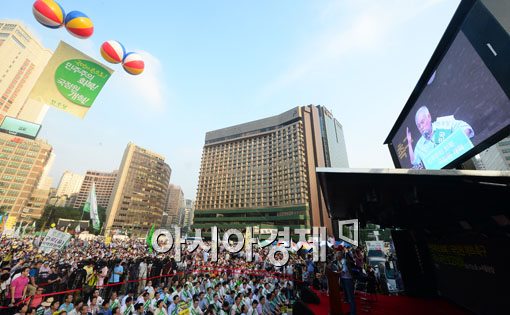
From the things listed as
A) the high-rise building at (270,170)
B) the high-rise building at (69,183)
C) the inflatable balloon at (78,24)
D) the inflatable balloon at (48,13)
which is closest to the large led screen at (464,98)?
the inflatable balloon at (78,24)

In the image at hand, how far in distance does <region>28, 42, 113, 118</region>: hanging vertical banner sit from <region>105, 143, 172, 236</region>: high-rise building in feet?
390

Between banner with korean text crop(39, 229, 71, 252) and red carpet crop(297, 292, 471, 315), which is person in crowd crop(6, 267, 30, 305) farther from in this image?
red carpet crop(297, 292, 471, 315)

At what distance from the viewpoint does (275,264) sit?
62.1 feet

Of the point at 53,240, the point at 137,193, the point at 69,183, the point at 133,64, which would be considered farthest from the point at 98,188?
the point at 133,64

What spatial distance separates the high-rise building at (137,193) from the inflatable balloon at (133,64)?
→ 389 ft

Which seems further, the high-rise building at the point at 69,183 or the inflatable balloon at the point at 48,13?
the high-rise building at the point at 69,183

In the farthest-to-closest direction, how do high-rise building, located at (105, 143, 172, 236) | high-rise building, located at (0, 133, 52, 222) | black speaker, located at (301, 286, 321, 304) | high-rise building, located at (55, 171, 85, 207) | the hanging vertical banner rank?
high-rise building, located at (55, 171, 85, 207) < high-rise building, located at (105, 143, 172, 236) < high-rise building, located at (0, 133, 52, 222) < black speaker, located at (301, 286, 321, 304) < the hanging vertical banner

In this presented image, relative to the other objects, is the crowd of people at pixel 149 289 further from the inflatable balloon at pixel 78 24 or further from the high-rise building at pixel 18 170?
the high-rise building at pixel 18 170

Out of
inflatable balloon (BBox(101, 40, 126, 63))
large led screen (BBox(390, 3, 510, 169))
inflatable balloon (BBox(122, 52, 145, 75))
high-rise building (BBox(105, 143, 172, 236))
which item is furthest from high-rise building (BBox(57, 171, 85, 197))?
large led screen (BBox(390, 3, 510, 169))

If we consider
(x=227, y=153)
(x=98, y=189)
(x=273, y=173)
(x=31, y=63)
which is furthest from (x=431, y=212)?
(x=98, y=189)

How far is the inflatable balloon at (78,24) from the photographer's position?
661cm

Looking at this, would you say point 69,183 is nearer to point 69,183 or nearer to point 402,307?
point 69,183

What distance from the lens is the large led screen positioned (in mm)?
6044

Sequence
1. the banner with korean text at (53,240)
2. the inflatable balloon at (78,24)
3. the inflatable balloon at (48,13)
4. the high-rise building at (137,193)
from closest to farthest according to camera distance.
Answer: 1. the inflatable balloon at (48,13)
2. the inflatable balloon at (78,24)
3. the banner with korean text at (53,240)
4. the high-rise building at (137,193)
